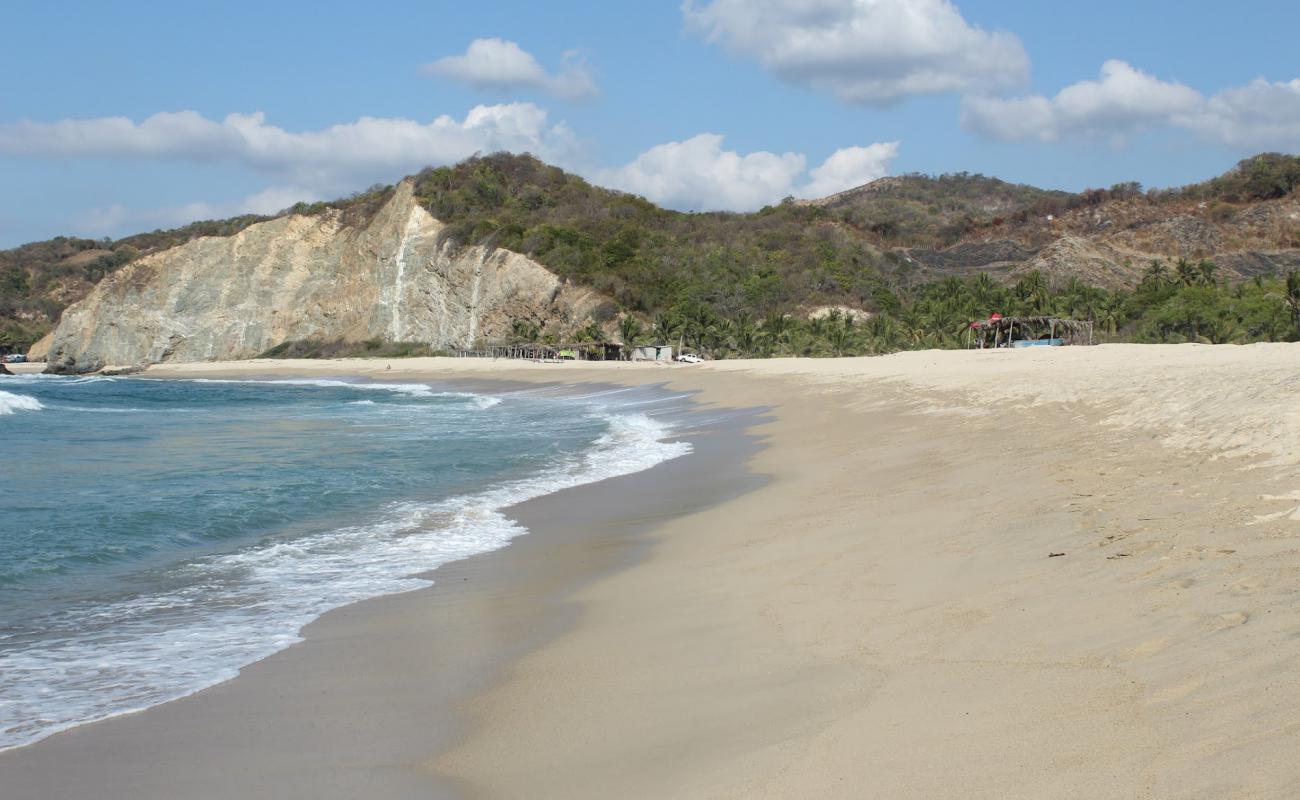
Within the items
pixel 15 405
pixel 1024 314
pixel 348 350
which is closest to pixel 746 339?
pixel 1024 314

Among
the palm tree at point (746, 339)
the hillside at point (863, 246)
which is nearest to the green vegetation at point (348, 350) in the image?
the hillside at point (863, 246)

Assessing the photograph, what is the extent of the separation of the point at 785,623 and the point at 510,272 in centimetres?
7167

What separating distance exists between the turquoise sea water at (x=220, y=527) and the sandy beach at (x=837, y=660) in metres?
0.64

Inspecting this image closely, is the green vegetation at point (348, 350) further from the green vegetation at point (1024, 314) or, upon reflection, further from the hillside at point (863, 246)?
the green vegetation at point (1024, 314)

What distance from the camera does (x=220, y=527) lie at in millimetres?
11055

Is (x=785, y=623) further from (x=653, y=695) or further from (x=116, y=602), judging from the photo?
(x=116, y=602)

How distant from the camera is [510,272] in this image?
249 ft

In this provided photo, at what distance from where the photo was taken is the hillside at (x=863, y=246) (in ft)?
220

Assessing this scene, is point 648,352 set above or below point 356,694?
above

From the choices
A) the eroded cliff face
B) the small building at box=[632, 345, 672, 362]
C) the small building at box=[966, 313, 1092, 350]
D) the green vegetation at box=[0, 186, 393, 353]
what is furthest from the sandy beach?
the green vegetation at box=[0, 186, 393, 353]

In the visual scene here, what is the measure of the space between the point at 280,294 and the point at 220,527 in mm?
83458

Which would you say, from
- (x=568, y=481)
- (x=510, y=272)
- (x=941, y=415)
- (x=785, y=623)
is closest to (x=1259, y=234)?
(x=510, y=272)

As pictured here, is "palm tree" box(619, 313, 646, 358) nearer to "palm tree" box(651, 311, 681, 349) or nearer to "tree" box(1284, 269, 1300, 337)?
"palm tree" box(651, 311, 681, 349)

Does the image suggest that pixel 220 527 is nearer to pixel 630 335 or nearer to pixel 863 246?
pixel 630 335
